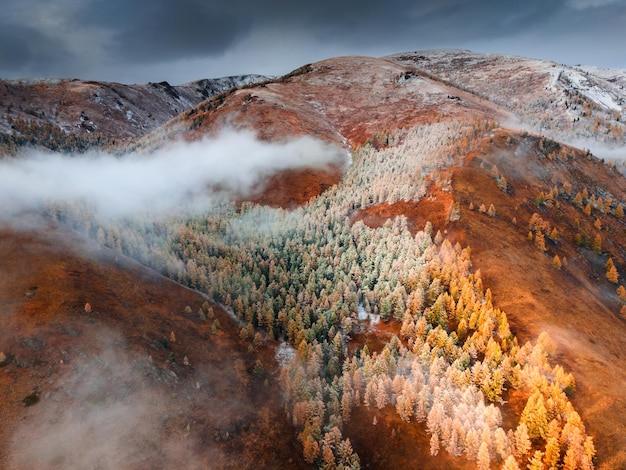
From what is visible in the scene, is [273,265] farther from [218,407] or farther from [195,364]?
[218,407]

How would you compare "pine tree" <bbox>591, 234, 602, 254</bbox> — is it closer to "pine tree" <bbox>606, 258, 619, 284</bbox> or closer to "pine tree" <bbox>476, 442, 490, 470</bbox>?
"pine tree" <bbox>606, 258, 619, 284</bbox>

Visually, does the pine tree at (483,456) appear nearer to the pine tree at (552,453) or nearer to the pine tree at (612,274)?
the pine tree at (552,453)

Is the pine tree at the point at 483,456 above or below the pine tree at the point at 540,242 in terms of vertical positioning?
below

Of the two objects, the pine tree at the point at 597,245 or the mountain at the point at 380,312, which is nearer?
the mountain at the point at 380,312

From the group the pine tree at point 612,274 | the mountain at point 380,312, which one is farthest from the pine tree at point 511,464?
the pine tree at point 612,274

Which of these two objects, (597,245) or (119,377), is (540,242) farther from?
(119,377)

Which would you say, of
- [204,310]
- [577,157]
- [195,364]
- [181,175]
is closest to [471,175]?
[577,157]

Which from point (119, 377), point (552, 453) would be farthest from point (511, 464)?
point (119, 377)

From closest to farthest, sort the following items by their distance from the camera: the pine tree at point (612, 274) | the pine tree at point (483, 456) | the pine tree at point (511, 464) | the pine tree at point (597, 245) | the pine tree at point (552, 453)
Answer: the pine tree at point (511, 464)
the pine tree at point (552, 453)
the pine tree at point (483, 456)
the pine tree at point (612, 274)
the pine tree at point (597, 245)
